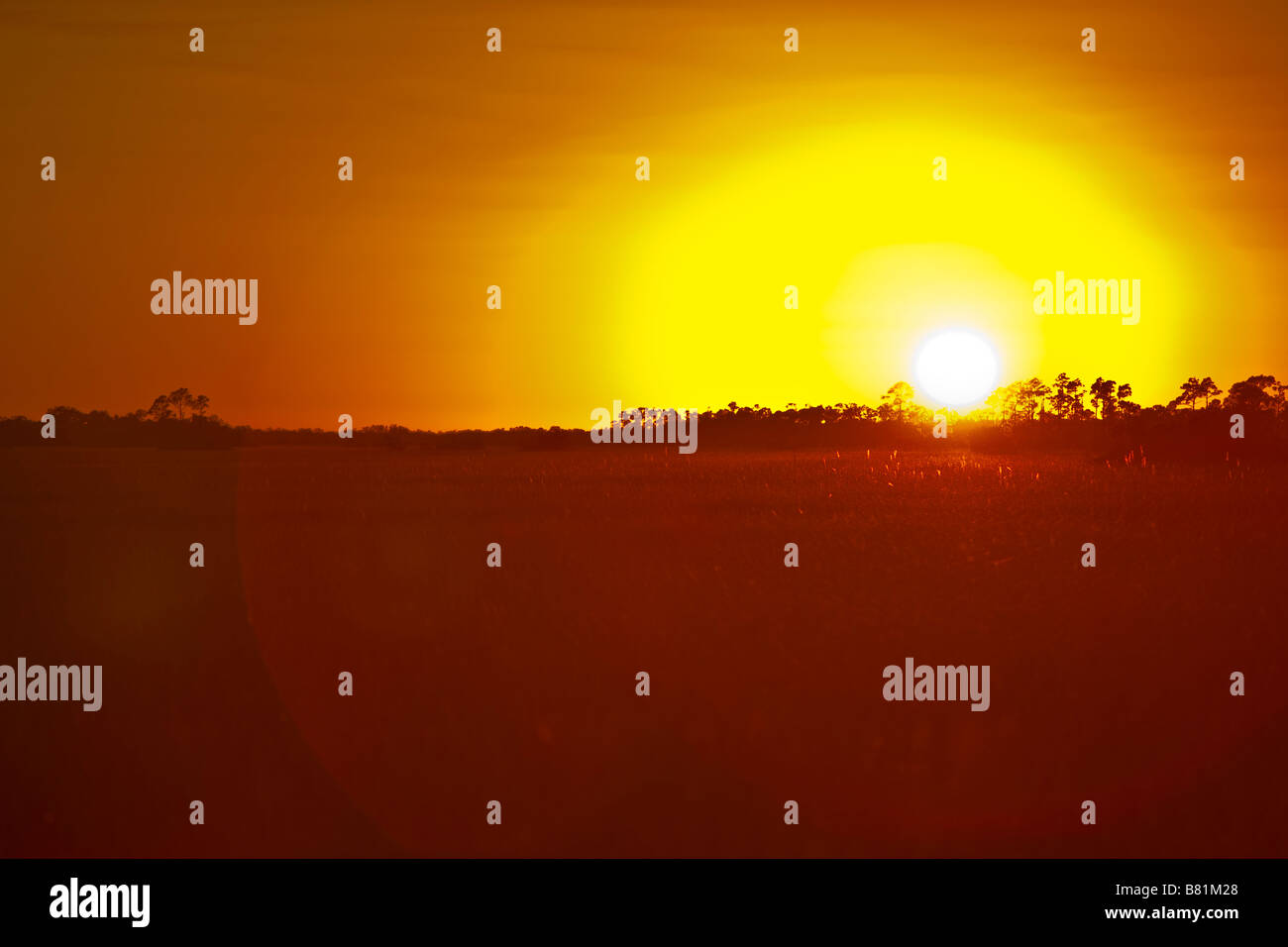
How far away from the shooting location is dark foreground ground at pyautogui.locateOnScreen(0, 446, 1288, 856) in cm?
757

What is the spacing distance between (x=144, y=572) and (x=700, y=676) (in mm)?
12049

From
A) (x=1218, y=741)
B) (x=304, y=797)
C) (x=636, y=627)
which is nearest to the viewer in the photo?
(x=304, y=797)

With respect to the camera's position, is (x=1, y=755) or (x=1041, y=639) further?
(x=1041, y=639)

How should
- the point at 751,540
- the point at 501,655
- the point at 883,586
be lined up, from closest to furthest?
1. the point at 501,655
2. the point at 883,586
3. the point at 751,540

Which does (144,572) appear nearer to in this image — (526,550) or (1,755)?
(526,550)

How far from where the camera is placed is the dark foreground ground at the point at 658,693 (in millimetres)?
7570

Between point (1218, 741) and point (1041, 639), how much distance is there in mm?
3143

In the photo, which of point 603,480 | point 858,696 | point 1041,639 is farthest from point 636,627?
point 603,480

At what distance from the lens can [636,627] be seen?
12.8 meters

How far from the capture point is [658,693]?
33.6ft
